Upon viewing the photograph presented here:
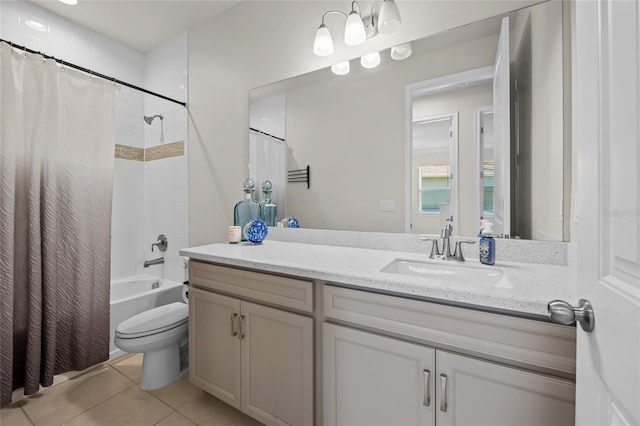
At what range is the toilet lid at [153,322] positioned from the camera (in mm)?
1691

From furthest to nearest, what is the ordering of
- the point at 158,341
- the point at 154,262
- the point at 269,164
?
the point at 154,262
the point at 269,164
the point at 158,341

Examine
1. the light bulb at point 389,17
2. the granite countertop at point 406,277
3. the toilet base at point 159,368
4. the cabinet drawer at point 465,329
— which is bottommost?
the toilet base at point 159,368

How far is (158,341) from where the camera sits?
5.68ft

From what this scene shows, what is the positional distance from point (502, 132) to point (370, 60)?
79 cm

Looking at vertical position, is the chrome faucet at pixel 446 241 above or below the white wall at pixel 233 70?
below

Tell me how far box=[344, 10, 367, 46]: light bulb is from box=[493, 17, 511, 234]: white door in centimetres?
65

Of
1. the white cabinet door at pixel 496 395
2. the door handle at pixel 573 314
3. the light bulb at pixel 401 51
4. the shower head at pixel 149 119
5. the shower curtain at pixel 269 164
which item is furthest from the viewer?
the shower head at pixel 149 119

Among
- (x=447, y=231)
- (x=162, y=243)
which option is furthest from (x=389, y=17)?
(x=162, y=243)

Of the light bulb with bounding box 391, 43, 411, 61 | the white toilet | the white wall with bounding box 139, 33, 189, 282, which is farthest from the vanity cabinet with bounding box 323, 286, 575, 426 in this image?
the white wall with bounding box 139, 33, 189, 282

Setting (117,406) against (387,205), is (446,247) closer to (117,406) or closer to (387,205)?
(387,205)

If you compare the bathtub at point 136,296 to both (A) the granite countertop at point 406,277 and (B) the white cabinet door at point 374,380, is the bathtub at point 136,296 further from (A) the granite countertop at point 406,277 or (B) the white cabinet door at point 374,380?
(B) the white cabinet door at point 374,380

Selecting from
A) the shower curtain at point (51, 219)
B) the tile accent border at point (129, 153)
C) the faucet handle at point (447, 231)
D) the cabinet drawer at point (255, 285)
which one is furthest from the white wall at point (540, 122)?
the tile accent border at point (129, 153)

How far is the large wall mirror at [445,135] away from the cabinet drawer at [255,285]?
0.64 meters

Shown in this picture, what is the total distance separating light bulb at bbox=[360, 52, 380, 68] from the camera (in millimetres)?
1608
